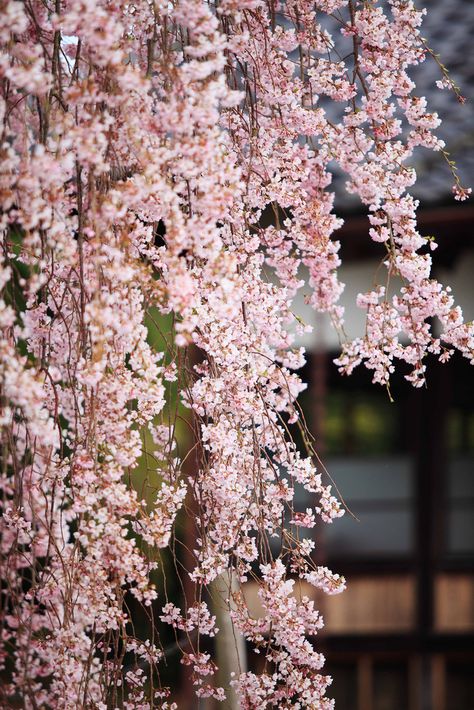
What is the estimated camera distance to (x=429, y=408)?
14.7 feet

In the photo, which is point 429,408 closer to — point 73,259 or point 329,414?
point 329,414

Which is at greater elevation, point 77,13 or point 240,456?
point 77,13

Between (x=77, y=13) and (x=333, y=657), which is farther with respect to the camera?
(x=333, y=657)

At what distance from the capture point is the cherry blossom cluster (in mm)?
1045

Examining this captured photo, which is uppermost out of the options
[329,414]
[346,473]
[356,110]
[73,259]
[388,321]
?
[329,414]

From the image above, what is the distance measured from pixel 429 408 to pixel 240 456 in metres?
3.29

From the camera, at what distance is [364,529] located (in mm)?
5008

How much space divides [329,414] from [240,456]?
3830 millimetres

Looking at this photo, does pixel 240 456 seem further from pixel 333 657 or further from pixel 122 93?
pixel 333 657

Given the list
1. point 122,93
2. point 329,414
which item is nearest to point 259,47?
point 122,93

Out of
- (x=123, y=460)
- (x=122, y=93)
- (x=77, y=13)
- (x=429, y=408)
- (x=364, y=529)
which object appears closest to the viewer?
(x=77, y=13)

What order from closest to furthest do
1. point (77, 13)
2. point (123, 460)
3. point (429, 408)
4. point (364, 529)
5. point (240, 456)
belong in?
point (77, 13) < point (123, 460) < point (240, 456) < point (429, 408) < point (364, 529)

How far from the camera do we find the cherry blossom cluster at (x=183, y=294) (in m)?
1.04

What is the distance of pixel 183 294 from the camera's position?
3.30 feet
